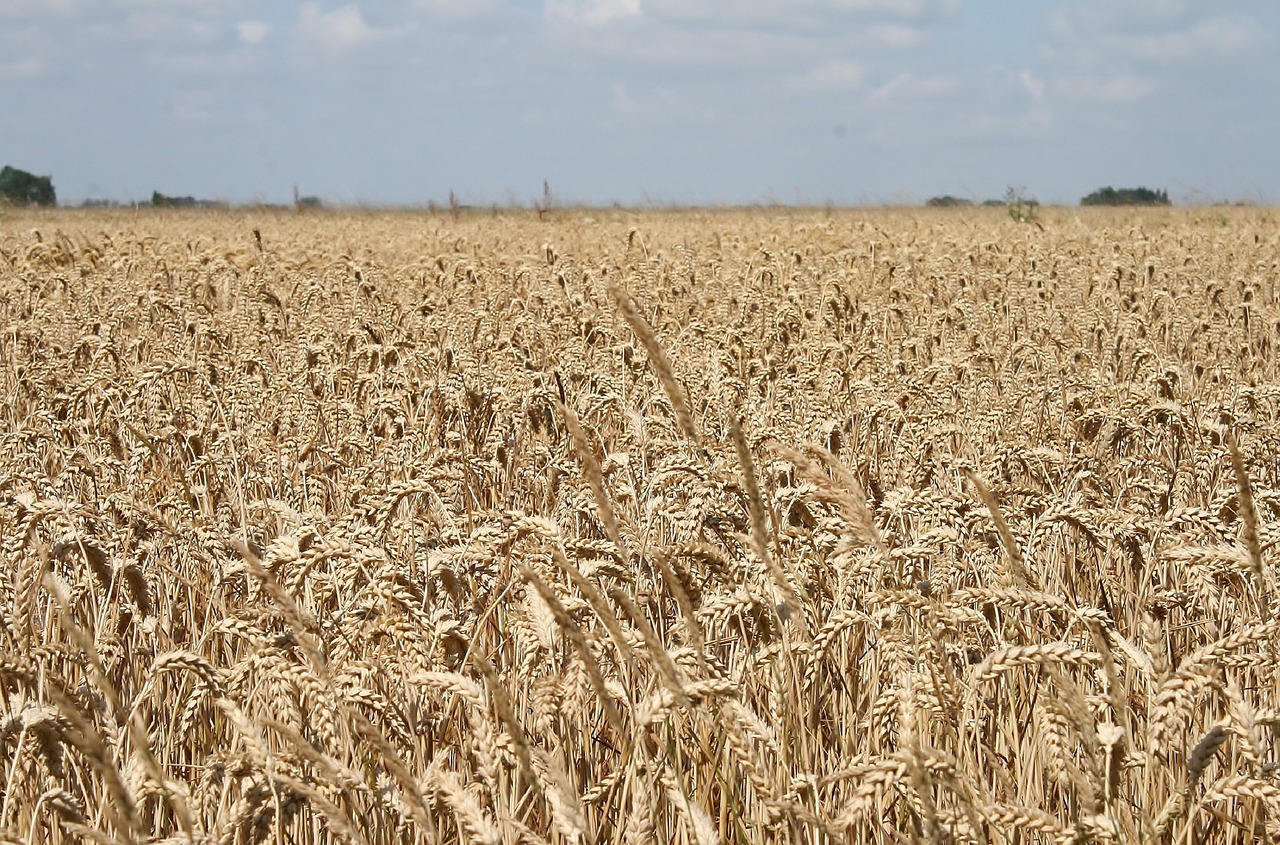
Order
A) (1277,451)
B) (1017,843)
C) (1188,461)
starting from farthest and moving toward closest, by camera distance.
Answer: (1277,451), (1188,461), (1017,843)

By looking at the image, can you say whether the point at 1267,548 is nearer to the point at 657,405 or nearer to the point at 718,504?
the point at 718,504

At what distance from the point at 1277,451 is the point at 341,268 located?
617 cm

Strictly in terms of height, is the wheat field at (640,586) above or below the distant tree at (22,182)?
below

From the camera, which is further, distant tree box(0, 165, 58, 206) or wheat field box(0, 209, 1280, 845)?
distant tree box(0, 165, 58, 206)

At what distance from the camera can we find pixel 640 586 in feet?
7.24

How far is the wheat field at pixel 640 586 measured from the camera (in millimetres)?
1539

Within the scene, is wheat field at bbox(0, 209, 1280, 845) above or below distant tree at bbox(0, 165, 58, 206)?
below

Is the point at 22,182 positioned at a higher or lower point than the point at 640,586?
higher

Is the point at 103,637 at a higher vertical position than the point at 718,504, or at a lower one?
lower

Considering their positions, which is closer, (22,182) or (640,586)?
(640,586)

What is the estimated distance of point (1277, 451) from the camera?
373 cm

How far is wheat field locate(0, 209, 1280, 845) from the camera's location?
1.54 metres

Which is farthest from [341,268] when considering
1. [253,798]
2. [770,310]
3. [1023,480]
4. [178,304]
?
[253,798]

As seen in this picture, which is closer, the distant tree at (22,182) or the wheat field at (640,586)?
the wheat field at (640,586)
